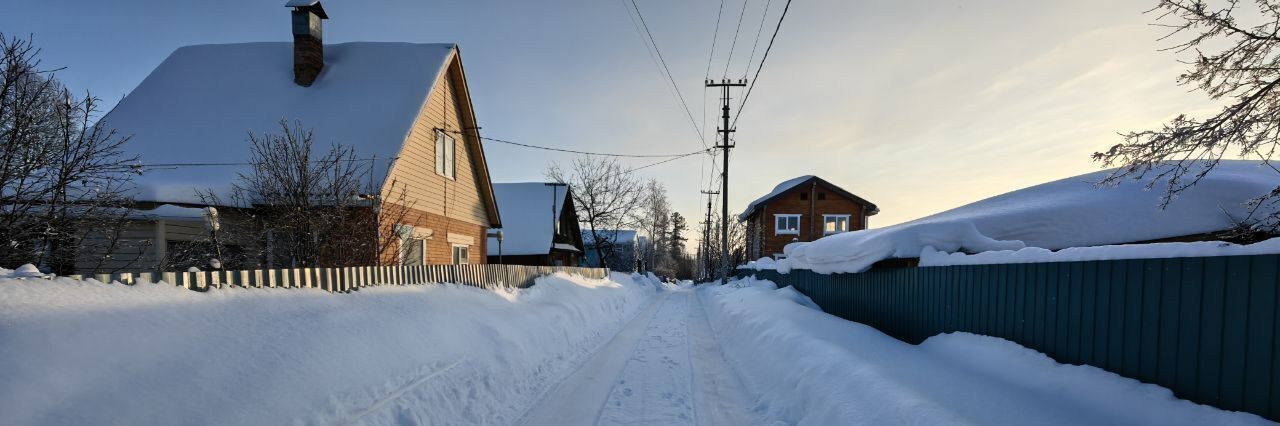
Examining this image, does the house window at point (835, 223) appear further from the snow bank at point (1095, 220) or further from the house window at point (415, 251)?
the house window at point (415, 251)

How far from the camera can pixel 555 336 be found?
879 cm

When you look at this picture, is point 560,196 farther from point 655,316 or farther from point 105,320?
point 105,320

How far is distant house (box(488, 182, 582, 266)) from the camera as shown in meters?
27.8

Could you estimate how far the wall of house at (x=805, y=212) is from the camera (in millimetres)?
34625

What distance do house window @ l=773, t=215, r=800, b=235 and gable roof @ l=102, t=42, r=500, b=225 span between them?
2396 cm

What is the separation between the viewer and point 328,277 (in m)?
5.23

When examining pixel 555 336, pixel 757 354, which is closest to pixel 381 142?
pixel 555 336

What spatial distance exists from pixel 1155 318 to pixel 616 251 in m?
64.1

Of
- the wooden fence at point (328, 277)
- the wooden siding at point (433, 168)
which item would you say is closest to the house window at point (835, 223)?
the wooden siding at point (433, 168)

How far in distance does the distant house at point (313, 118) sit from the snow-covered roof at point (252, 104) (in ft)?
0.10

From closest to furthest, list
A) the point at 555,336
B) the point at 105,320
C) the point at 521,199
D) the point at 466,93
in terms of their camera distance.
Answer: the point at 105,320 < the point at 555,336 < the point at 466,93 < the point at 521,199

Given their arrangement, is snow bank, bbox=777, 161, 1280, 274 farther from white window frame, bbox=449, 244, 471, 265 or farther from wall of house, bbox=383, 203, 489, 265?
white window frame, bbox=449, 244, 471, 265

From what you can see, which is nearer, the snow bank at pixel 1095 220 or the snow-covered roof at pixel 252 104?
the snow bank at pixel 1095 220

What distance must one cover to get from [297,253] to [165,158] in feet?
21.2
